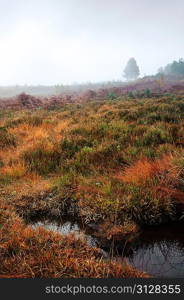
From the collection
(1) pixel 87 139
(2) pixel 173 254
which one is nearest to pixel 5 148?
(1) pixel 87 139

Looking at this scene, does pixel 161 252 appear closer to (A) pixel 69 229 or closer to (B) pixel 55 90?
(A) pixel 69 229

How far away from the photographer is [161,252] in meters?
4.07

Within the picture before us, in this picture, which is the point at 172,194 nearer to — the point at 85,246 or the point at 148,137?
the point at 85,246

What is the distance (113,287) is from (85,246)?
1.13m

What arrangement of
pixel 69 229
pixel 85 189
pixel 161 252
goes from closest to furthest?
1. pixel 161 252
2. pixel 69 229
3. pixel 85 189

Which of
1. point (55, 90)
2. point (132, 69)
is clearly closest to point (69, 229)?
point (55, 90)

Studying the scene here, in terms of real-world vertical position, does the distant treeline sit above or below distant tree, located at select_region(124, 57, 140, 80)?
below

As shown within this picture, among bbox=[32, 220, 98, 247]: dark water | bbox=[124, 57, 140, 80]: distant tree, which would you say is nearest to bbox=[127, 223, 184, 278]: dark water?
bbox=[32, 220, 98, 247]: dark water

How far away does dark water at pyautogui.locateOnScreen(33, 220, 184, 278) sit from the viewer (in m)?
3.70

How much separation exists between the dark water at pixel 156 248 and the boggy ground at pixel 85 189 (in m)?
0.18

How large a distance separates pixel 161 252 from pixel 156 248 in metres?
0.12

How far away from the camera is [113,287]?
2938mm

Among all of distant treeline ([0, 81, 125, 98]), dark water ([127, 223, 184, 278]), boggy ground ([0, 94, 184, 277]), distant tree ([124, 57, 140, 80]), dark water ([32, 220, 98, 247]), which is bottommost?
dark water ([127, 223, 184, 278])

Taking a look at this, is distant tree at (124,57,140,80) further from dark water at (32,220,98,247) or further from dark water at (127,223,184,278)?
dark water at (127,223,184,278)
